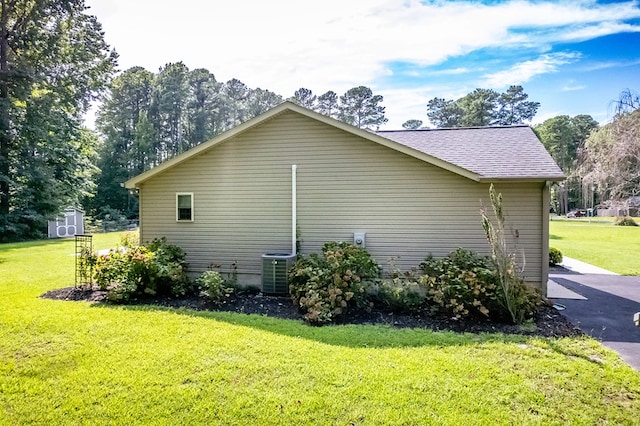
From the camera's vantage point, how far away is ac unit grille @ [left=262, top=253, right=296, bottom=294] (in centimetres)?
743

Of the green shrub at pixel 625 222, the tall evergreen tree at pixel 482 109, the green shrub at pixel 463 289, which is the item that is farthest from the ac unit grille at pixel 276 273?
the tall evergreen tree at pixel 482 109

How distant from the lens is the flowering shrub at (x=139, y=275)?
6.95 m

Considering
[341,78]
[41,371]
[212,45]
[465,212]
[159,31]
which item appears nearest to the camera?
[41,371]

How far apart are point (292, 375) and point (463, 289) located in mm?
3544

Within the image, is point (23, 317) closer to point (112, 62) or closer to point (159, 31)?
point (159, 31)

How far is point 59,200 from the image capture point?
20.3 m

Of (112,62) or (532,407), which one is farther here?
(112,62)

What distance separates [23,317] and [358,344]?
17.9 ft

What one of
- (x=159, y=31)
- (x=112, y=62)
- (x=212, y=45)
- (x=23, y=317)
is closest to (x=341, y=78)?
(x=212, y=45)

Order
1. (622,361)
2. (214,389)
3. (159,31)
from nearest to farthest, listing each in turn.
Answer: (214,389) < (622,361) < (159,31)

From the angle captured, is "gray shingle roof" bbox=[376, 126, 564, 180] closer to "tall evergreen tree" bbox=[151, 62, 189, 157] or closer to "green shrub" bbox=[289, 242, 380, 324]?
"green shrub" bbox=[289, 242, 380, 324]

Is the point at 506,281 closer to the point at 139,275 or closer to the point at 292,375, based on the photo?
the point at 292,375

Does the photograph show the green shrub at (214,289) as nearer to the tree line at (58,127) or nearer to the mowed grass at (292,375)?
the mowed grass at (292,375)

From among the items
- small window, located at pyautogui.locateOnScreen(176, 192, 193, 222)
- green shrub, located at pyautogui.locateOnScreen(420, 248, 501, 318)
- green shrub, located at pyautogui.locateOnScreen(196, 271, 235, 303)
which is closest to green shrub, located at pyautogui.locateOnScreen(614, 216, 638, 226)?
green shrub, located at pyautogui.locateOnScreen(420, 248, 501, 318)
